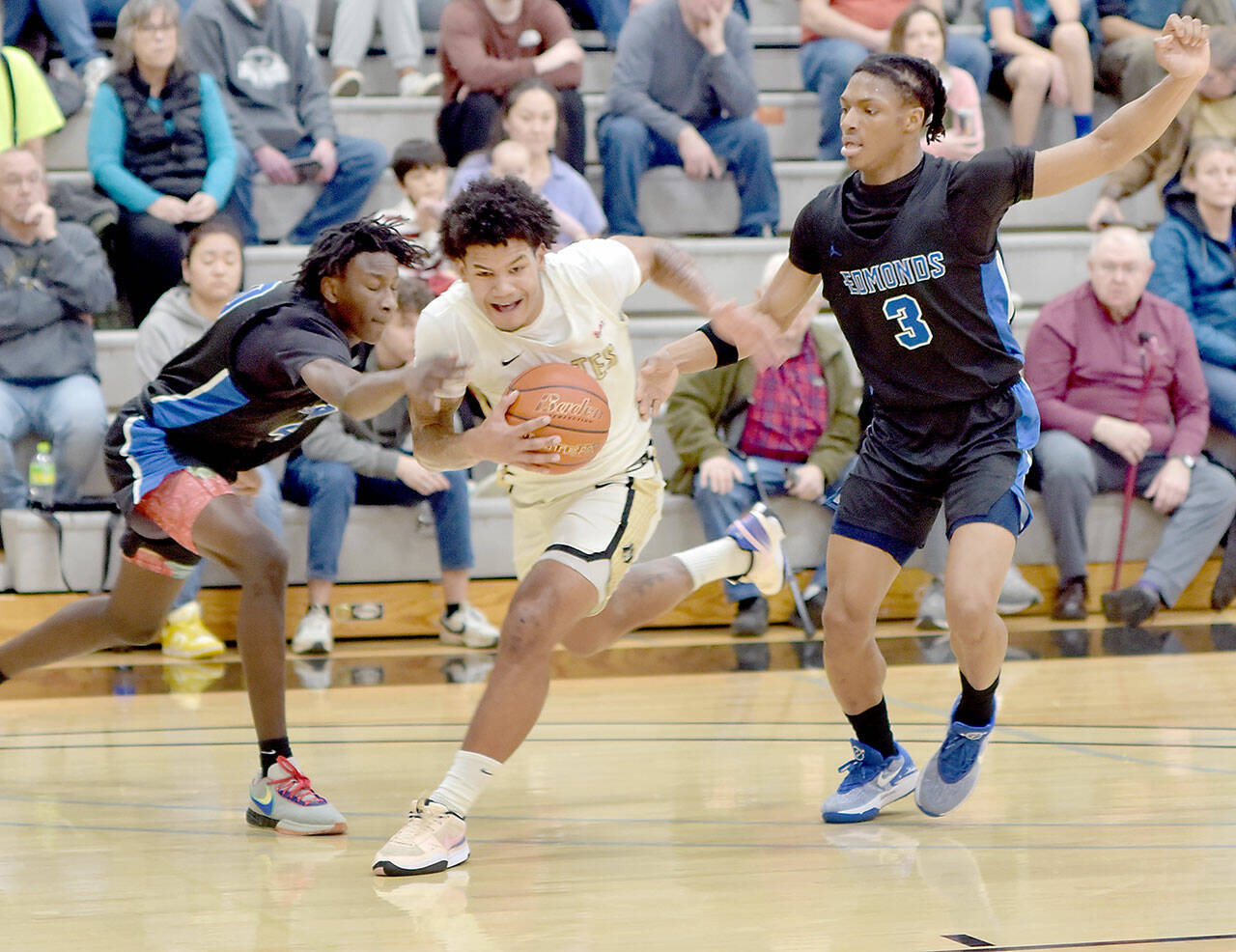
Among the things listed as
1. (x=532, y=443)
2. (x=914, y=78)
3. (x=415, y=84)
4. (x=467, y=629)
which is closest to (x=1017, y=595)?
(x=467, y=629)

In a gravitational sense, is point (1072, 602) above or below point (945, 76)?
below

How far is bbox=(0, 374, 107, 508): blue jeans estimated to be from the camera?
6.88 m

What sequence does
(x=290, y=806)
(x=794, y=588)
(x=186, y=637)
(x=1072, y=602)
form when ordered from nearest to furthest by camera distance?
(x=290, y=806) → (x=186, y=637) → (x=794, y=588) → (x=1072, y=602)

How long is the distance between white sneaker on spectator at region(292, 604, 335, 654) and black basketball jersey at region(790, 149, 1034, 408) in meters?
3.55

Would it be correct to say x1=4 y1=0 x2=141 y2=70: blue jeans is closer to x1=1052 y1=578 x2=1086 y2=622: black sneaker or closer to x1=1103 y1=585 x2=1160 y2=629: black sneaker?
x1=1052 y1=578 x2=1086 y2=622: black sneaker

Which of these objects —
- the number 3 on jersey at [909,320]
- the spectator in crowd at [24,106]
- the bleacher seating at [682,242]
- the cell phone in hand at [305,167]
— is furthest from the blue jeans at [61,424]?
the number 3 on jersey at [909,320]

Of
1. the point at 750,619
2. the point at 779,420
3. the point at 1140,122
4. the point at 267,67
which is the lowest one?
the point at 750,619

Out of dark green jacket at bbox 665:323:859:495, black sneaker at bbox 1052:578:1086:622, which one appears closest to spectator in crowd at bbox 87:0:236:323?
dark green jacket at bbox 665:323:859:495

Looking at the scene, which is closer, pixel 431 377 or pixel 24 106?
pixel 431 377

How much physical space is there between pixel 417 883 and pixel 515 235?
1.53m

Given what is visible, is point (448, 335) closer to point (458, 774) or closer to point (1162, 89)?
point (458, 774)

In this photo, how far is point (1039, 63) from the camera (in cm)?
Answer: 917

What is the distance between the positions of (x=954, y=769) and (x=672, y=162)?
5448 mm

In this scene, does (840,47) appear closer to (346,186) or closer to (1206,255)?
(1206,255)
